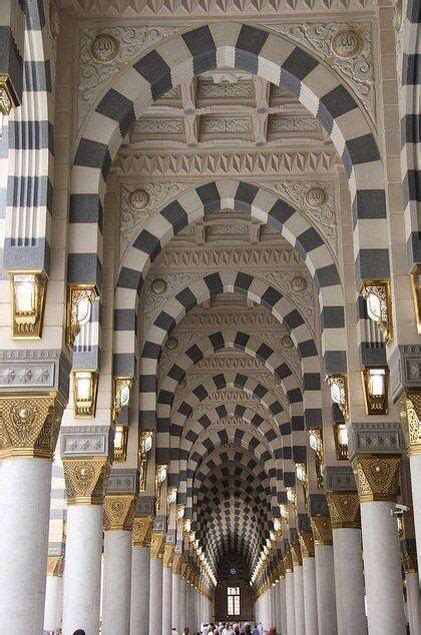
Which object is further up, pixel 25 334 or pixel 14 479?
pixel 25 334

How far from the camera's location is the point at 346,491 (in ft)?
45.9

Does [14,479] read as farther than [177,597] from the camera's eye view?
No

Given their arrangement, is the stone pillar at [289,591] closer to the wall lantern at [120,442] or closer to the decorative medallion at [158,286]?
the decorative medallion at [158,286]

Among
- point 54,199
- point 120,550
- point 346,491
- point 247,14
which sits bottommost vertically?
point 120,550

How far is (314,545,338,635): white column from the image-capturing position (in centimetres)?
1525

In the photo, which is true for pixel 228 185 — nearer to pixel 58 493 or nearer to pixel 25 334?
pixel 25 334

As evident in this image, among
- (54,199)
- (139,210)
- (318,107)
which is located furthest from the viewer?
(139,210)

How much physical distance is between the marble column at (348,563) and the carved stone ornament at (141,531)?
12.2 feet

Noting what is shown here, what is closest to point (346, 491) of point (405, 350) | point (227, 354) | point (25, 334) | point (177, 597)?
point (405, 350)

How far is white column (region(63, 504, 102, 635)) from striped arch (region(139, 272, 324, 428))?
3536 mm

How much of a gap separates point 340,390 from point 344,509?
2784 mm

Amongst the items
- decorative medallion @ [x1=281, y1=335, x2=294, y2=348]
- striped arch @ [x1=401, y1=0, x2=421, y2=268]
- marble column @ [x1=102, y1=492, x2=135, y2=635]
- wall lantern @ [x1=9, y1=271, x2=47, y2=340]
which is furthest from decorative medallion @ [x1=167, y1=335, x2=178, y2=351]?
striped arch @ [x1=401, y1=0, x2=421, y2=268]

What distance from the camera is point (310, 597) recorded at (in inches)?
692

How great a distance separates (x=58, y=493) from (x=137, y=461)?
18.9ft
